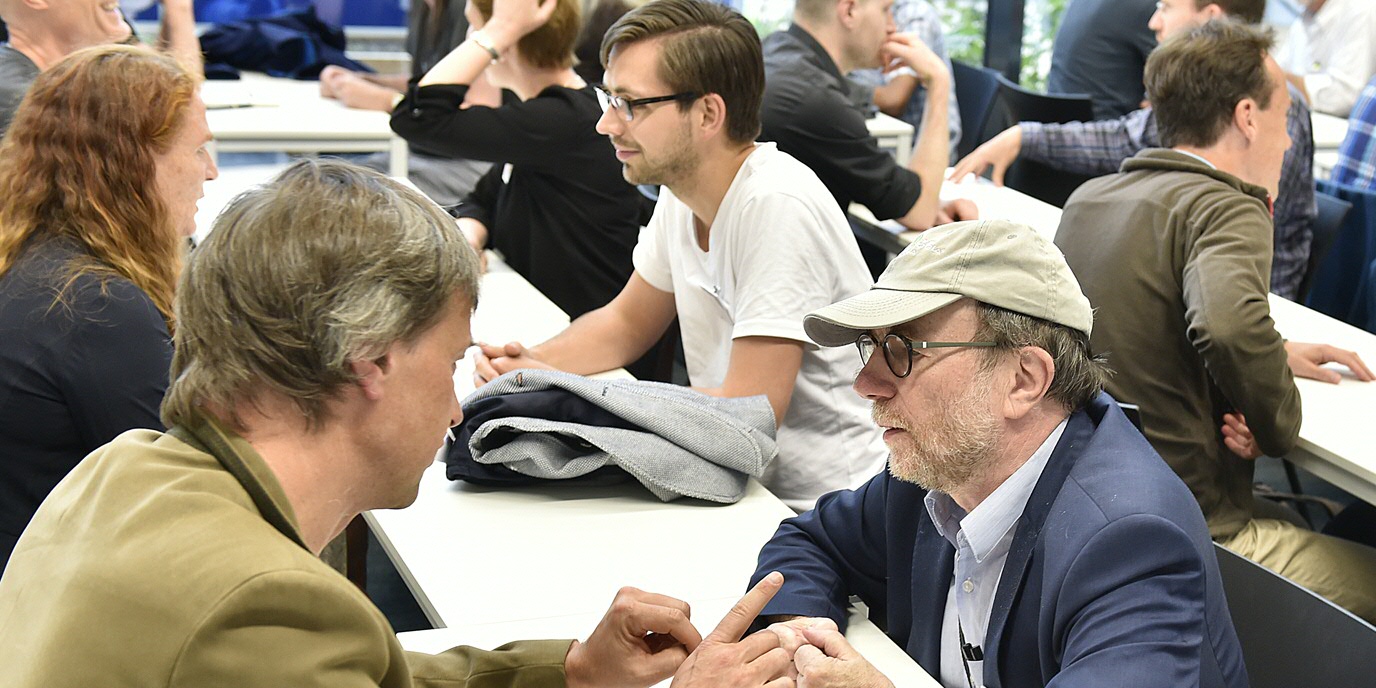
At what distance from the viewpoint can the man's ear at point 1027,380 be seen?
5.44 feet

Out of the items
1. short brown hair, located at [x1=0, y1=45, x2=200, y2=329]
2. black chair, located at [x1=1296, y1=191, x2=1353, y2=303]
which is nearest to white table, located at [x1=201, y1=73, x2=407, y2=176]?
short brown hair, located at [x1=0, y1=45, x2=200, y2=329]

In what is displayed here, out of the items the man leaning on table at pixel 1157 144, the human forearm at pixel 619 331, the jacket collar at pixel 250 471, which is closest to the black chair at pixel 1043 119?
the man leaning on table at pixel 1157 144

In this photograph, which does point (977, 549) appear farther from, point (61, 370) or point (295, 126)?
point (295, 126)

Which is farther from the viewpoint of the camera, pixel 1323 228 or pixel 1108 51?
pixel 1108 51

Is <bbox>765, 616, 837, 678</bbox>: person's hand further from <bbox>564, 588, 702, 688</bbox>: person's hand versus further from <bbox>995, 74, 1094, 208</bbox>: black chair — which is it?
<bbox>995, 74, 1094, 208</bbox>: black chair

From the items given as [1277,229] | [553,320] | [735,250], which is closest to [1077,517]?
[735,250]

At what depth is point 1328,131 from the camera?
216 inches

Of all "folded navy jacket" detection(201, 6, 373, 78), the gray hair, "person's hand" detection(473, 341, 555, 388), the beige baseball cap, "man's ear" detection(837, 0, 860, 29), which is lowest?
"folded navy jacket" detection(201, 6, 373, 78)

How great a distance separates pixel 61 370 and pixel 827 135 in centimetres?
212

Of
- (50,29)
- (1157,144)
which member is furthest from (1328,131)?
(50,29)

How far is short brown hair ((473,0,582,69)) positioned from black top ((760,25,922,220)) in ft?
1.70

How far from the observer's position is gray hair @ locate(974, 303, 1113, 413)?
1662mm

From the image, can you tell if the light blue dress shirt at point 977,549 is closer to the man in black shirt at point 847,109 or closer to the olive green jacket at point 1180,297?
the olive green jacket at point 1180,297

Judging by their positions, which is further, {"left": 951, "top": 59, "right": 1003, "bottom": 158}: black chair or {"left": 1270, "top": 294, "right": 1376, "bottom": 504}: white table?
{"left": 951, "top": 59, "right": 1003, "bottom": 158}: black chair
